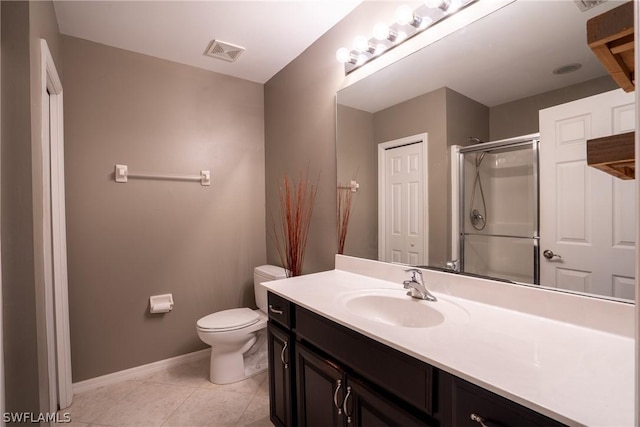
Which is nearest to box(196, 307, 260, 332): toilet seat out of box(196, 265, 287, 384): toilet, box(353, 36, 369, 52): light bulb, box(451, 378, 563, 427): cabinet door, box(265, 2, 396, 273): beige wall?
box(196, 265, 287, 384): toilet

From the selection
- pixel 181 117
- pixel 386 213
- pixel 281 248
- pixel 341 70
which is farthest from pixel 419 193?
pixel 181 117

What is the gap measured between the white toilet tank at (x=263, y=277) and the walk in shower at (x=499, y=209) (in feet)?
4.72

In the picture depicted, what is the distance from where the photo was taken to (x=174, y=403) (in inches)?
73.4

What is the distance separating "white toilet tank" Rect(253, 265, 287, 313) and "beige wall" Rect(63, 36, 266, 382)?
25cm

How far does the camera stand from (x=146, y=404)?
186 centimetres

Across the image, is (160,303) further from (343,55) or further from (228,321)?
(343,55)

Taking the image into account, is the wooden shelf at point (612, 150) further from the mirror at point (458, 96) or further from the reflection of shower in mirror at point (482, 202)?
the reflection of shower in mirror at point (482, 202)

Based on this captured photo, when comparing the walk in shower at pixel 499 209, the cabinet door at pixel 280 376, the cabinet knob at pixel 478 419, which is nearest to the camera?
the cabinet knob at pixel 478 419

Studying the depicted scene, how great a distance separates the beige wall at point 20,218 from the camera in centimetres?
101

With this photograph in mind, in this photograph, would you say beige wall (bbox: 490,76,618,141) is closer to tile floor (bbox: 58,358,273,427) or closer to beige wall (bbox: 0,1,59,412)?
beige wall (bbox: 0,1,59,412)

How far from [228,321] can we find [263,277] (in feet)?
1.51

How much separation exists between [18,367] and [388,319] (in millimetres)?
1418

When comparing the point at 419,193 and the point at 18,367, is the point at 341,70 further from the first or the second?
the point at 18,367

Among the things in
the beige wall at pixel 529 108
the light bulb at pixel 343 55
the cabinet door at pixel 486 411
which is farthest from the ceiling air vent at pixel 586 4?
the cabinet door at pixel 486 411
